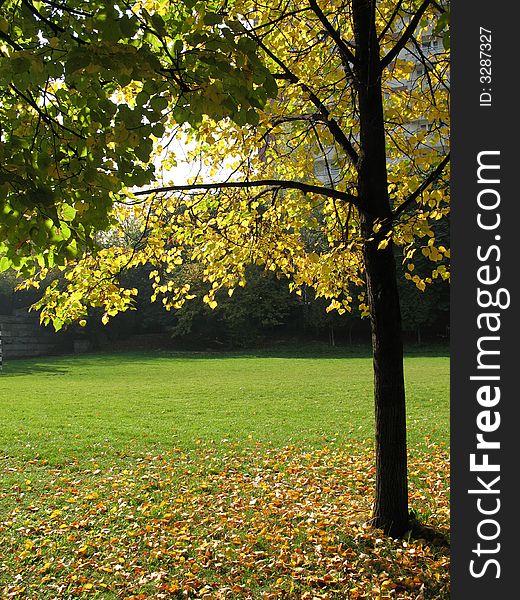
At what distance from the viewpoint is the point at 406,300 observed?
32312mm

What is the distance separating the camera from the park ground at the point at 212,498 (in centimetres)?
459

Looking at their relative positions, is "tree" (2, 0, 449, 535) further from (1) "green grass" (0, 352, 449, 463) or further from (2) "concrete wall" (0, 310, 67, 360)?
(2) "concrete wall" (0, 310, 67, 360)

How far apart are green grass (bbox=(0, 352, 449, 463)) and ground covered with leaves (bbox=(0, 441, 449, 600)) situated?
1.80 meters

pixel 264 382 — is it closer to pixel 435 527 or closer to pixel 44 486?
pixel 44 486

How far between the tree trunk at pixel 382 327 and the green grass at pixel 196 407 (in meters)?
4.69

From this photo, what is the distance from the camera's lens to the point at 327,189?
17.1ft

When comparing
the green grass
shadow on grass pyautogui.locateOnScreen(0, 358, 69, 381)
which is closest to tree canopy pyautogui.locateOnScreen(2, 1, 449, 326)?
the green grass

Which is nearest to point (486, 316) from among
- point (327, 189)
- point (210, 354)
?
point (327, 189)

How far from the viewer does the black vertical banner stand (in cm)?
269

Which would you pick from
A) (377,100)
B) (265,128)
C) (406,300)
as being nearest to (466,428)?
(377,100)

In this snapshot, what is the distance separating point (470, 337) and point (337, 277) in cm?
394

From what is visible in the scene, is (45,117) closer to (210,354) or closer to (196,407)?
(196,407)

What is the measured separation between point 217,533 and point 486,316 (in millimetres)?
3685

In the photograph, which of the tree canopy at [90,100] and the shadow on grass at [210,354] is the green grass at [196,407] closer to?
the shadow on grass at [210,354]
